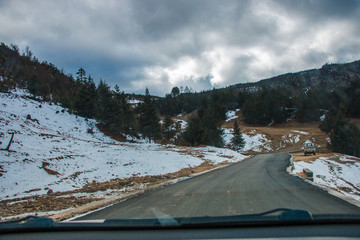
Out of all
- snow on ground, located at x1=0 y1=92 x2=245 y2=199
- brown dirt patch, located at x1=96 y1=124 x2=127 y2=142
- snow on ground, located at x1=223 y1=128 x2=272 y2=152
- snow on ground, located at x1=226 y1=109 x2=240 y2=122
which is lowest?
snow on ground, located at x1=223 y1=128 x2=272 y2=152

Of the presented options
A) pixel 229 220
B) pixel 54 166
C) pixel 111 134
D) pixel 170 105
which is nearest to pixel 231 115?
pixel 170 105

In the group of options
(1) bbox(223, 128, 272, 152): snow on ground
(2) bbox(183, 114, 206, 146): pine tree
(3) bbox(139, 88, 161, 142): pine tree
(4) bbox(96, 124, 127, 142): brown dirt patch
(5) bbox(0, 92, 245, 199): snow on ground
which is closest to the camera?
(5) bbox(0, 92, 245, 199): snow on ground

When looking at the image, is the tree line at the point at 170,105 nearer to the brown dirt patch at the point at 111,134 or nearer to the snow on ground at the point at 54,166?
the brown dirt patch at the point at 111,134

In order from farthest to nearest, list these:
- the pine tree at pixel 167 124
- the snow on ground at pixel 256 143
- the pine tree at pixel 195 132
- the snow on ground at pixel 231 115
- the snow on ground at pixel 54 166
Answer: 1. the snow on ground at pixel 231 115
2. the pine tree at pixel 167 124
3. the snow on ground at pixel 256 143
4. the pine tree at pixel 195 132
5. the snow on ground at pixel 54 166

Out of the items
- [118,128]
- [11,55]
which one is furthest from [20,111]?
[11,55]

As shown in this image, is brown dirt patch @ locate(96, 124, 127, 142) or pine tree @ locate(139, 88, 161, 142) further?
pine tree @ locate(139, 88, 161, 142)

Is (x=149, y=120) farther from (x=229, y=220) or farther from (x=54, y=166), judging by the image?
(x=229, y=220)

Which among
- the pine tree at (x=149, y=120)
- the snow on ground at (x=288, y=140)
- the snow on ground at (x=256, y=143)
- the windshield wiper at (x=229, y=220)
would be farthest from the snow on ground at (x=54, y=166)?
the snow on ground at (x=288, y=140)

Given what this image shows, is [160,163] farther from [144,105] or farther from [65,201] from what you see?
[144,105]

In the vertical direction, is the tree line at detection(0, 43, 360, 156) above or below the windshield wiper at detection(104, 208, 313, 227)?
above

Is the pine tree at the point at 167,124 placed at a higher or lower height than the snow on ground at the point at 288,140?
higher

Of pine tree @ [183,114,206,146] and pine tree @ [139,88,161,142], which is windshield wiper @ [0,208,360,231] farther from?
pine tree @ [139,88,161,142]

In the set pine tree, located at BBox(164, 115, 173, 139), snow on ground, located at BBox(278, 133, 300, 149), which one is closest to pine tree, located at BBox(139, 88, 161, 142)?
pine tree, located at BBox(164, 115, 173, 139)

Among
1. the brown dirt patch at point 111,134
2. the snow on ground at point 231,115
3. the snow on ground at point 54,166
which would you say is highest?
the snow on ground at point 231,115
